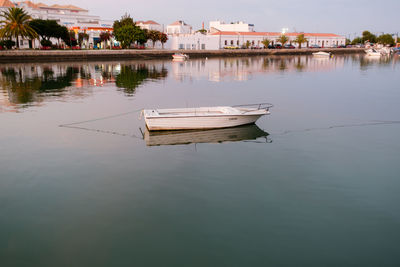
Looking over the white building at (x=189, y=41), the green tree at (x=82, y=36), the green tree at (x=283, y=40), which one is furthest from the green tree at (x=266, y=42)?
the green tree at (x=82, y=36)

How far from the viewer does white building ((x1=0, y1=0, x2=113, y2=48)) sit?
9713 centimetres

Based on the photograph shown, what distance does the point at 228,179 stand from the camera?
1142 cm

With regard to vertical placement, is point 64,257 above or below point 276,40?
below

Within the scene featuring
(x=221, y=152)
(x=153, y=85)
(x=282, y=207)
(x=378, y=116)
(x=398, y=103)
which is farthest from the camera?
(x=153, y=85)

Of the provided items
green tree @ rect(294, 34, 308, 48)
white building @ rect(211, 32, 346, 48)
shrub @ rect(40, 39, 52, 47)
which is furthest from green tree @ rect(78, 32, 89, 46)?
green tree @ rect(294, 34, 308, 48)

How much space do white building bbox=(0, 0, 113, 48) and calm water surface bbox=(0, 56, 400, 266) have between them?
83.1 m

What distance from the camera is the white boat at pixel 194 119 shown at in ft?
53.7

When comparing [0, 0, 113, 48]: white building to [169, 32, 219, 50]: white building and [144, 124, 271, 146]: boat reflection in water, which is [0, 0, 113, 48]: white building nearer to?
[169, 32, 219, 50]: white building

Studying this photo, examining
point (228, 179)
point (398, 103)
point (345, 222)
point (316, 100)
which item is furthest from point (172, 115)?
point (398, 103)

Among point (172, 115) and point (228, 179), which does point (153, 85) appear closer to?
point (172, 115)

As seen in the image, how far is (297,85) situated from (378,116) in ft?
52.4

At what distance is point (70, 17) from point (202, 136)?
359 feet

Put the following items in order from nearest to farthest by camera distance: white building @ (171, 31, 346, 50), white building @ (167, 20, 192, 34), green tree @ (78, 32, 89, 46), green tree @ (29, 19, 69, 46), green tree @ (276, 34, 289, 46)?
1. green tree @ (29, 19, 69, 46)
2. green tree @ (78, 32, 89, 46)
3. white building @ (171, 31, 346, 50)
4. green tree @ (276, 34, 289, 46)
5. white building @ (167, 20, 192, 34)

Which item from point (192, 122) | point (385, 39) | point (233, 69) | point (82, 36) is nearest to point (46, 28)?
point (82, 36)
